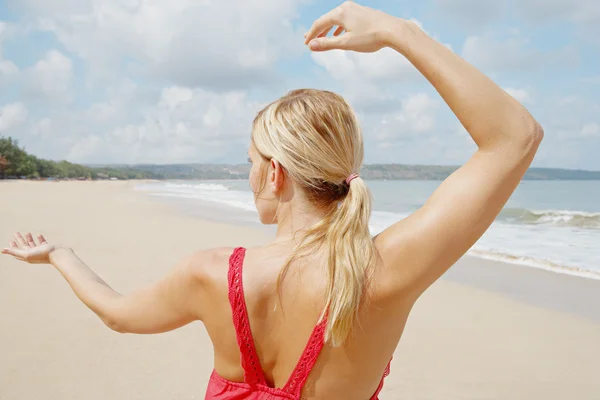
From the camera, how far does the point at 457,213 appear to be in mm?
1113

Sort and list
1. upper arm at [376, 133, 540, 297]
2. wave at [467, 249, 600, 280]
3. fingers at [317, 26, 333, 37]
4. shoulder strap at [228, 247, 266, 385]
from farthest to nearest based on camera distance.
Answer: wave at [467, 249, 600, 280], fingers at [317, 26, 333, 37], shoulder strap at [228, 247, 266, 385], upper arm at [376, 133, 540, 297]

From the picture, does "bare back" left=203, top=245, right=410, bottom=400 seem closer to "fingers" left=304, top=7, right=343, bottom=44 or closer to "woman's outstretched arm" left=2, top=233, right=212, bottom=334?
"woman's outstretched arm" left=2, top=233, right=212, bottom=334

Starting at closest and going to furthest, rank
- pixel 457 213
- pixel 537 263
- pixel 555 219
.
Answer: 1. pixel 457 213
2. pixel 537 263
3. pixel 555 219

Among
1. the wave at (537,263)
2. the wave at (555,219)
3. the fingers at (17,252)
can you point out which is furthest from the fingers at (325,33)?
the wave at (555,219)

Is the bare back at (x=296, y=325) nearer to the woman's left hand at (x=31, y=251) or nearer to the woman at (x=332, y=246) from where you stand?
the woman at (x=332, y=246)

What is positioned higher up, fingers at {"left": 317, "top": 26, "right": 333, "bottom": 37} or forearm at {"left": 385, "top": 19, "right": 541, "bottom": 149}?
fingers at {"left": 317, "top": 26, "right": 333, "bottom": 37}

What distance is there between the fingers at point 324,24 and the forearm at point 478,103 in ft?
0.86

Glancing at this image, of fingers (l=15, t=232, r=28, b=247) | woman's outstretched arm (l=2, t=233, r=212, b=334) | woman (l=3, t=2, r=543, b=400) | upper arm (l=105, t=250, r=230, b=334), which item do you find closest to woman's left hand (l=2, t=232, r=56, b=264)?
fingers (l=15, t=232, r=28, b=247)

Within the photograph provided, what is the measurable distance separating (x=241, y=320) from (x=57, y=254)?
3.10 ft

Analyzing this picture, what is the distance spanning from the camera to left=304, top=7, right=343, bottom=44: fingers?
4.27 ft

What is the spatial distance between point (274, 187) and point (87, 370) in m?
3.32

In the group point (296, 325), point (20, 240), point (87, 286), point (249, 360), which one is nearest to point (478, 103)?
point (296, 325)

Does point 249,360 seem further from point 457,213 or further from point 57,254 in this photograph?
point 57,254

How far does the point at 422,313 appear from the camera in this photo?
5.73 metres
